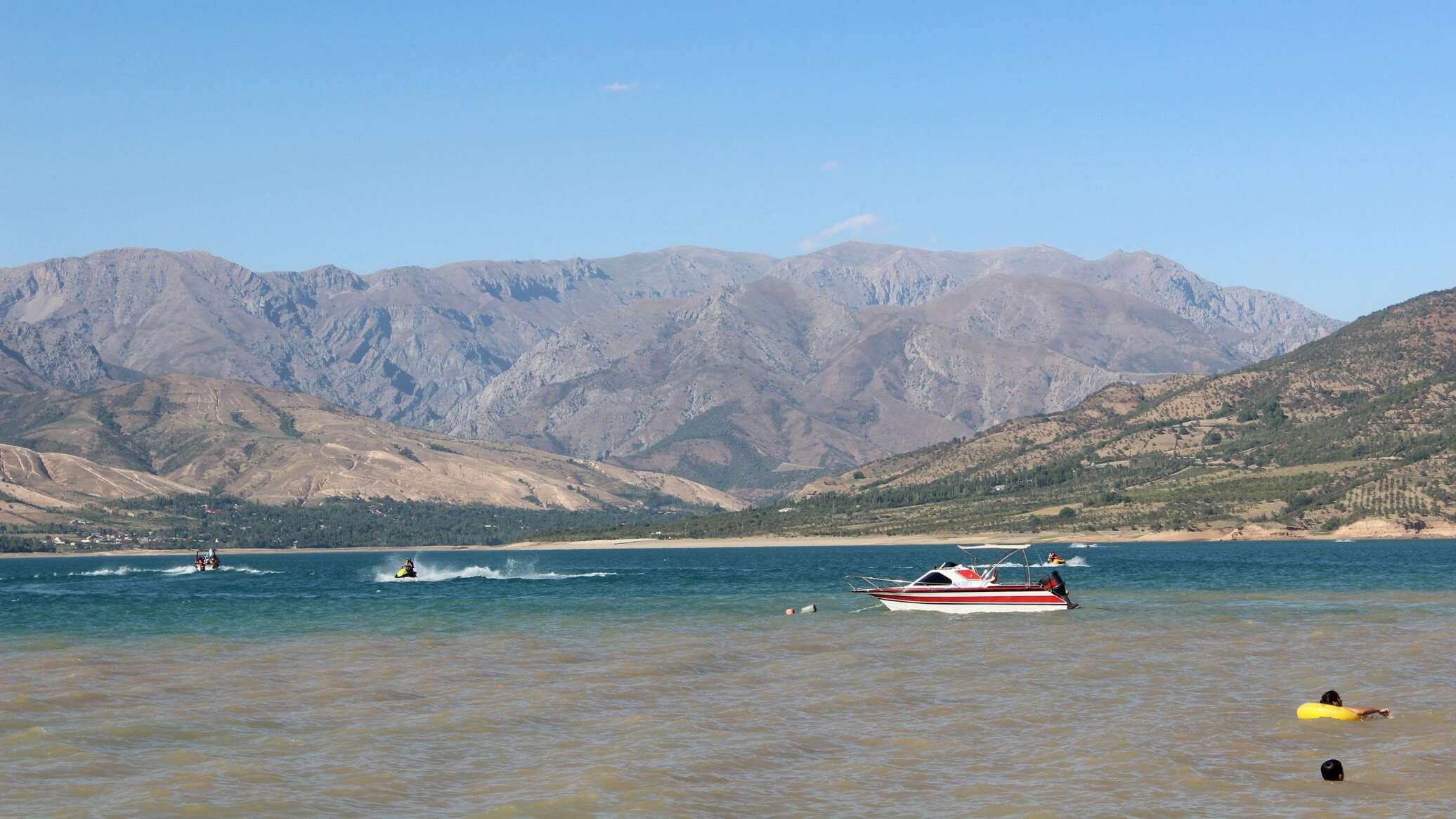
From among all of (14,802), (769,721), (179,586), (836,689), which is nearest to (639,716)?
(769,721)

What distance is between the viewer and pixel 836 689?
62.1 metres

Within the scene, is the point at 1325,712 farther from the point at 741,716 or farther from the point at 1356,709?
the point at 741,716

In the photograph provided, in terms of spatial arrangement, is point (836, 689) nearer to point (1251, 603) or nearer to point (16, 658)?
point (16, 658)

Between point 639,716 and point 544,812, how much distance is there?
16068 mm

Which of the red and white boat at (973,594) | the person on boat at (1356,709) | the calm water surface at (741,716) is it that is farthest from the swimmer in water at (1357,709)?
the red and white boat at (973,594)

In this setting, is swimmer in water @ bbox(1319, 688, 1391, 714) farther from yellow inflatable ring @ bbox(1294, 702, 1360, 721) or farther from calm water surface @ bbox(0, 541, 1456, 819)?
calm water surface @ bbox(0, 541, 1456, 819)

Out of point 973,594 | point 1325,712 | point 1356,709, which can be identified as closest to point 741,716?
point 1325,712

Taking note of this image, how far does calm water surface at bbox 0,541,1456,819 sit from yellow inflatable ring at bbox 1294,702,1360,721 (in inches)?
Answer: 22.2

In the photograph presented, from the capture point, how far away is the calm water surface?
40844 mm

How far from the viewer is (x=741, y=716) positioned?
180 feet

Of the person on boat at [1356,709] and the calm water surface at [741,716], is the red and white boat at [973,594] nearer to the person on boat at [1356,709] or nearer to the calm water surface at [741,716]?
the calm water surface at [741,716]

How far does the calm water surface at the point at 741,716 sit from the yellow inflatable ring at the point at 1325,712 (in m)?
0.56

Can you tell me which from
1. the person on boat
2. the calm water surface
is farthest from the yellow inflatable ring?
the calm water surface

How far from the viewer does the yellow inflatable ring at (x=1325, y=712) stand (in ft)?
167
